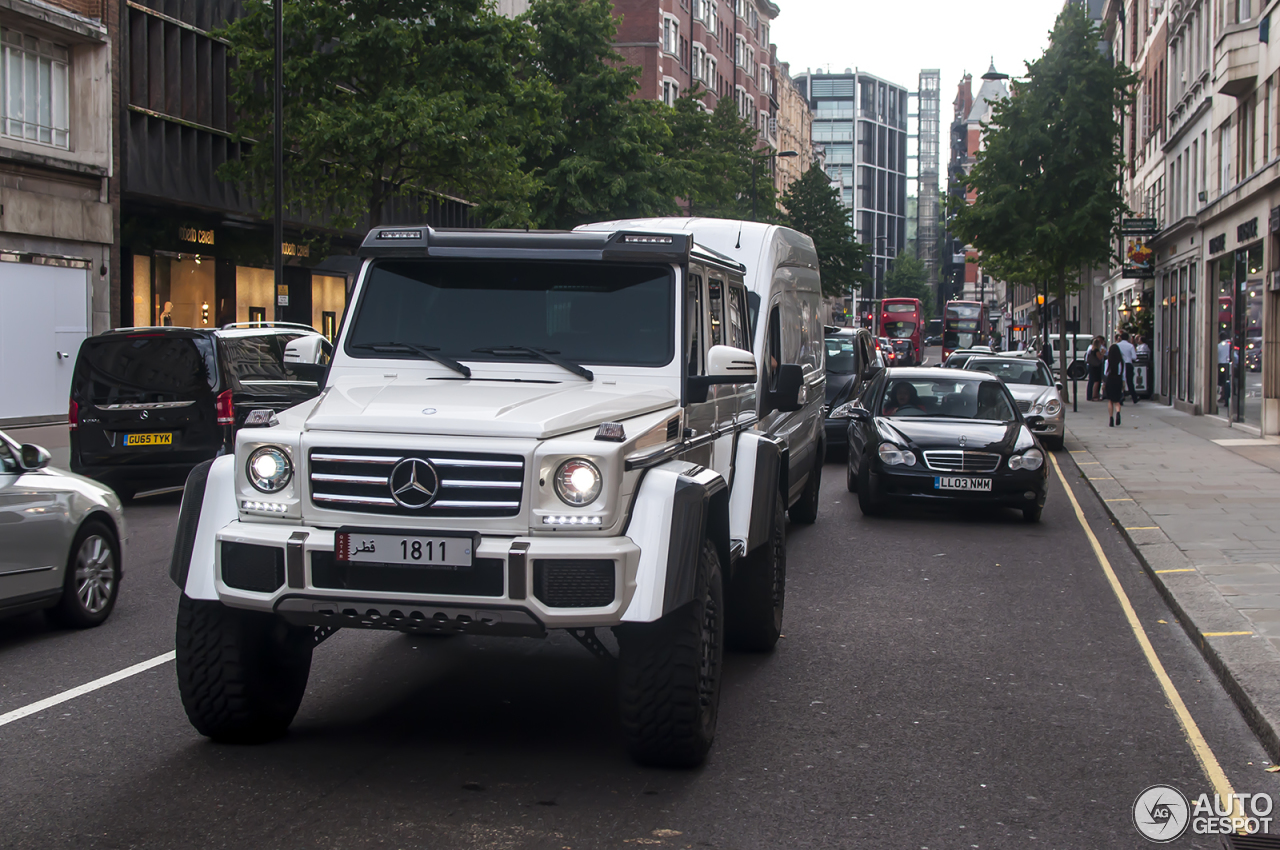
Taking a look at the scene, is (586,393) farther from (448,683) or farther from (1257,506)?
(1257,506)

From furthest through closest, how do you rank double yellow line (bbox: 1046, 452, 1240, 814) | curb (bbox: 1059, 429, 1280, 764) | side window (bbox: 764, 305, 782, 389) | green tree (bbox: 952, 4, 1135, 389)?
1. green tree (bbox: 952, 4, 1135, 389)
2. side window (bbox: 764, 305, 782, 389)
3. curb (bbox: 1059, 429, 1280, 764)
4. double yellow line (bbox: 1046, 452, 1240, 814)

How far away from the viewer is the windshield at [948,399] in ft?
48.4

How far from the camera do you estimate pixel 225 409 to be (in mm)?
14625

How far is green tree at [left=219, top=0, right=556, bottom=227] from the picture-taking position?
2539cm

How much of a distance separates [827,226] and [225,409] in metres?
76.0

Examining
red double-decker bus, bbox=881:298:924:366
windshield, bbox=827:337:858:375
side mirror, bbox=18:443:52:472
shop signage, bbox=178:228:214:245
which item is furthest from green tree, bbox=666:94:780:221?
side mirror, bbox=18:443:52:472

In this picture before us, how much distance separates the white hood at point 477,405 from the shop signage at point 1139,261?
1429 inches

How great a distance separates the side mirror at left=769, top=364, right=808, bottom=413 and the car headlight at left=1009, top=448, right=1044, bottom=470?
6656mm

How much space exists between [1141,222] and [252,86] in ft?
78.6

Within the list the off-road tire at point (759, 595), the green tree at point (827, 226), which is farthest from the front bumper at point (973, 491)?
the green tree at point (827, 226)

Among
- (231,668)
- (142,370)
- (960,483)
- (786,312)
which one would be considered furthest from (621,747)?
(142,370)

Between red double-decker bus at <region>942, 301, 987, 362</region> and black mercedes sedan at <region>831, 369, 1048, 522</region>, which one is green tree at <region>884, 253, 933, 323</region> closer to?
red double-decker bus at <region>942, 301, 987, 362</region>

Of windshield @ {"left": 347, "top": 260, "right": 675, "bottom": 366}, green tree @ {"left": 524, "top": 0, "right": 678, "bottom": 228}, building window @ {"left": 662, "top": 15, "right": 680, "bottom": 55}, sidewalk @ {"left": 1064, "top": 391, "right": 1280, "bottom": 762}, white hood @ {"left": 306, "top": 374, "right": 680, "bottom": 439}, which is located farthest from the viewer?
building window @ {"left": 662, "top": 15, "right": 680, "bottom": 55}

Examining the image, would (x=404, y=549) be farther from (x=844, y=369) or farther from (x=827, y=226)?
(x=827, y=226)
